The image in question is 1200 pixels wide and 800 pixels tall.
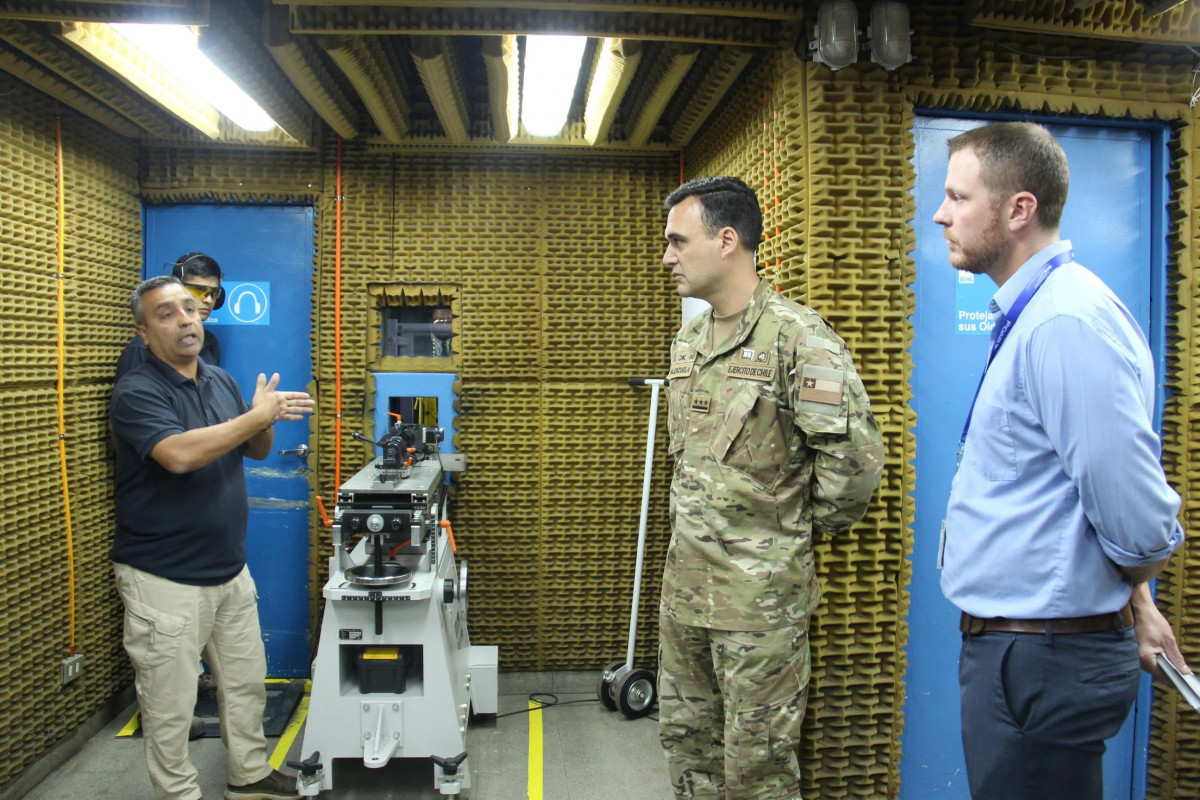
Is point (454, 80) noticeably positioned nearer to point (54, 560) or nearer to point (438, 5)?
point (438, 5)

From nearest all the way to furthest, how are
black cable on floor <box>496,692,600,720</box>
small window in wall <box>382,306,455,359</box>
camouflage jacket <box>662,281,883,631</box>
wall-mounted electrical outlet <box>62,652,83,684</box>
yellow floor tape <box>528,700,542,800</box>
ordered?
camouflage jacket <box>662,281,883,631</box> < yellow floor tape <box>528,700,542,800</box> < wall-mounted electrical outlet <box>62,652,83,684</box> < black cable on floor <box>496,692,600,720</box> < small window in wall <box>382,306,455,359</box>

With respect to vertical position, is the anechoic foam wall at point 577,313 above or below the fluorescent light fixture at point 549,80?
below

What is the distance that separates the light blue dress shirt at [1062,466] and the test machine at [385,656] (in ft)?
6.35

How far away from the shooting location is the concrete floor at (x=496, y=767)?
3.03m

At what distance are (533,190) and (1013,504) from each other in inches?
132

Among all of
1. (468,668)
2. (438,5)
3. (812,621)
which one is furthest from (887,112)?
(468,668)

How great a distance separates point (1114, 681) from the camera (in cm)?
143

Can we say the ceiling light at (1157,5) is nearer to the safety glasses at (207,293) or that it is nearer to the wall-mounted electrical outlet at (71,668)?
the safety glasses at (207,293)

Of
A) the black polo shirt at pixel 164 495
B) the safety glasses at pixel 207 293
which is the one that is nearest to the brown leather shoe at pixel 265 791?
the black polo shirt at pixel 164 495

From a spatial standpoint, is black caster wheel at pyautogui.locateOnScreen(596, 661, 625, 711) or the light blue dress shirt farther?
black caster wheel at pyautogui.locateOnScreen(596, 661, 625, 711)

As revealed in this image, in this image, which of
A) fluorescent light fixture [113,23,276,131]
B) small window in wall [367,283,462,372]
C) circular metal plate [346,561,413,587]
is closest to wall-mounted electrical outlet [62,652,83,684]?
circular metal plate [346,561,413,587]

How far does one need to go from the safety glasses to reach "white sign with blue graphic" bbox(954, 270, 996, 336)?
3753 millimetres

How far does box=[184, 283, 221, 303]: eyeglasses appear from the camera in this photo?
3.73m

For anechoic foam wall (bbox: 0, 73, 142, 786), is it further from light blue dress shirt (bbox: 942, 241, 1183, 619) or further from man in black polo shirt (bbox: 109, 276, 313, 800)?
light blue dress shirt (bbox: 942, 241, 1183, 619)
